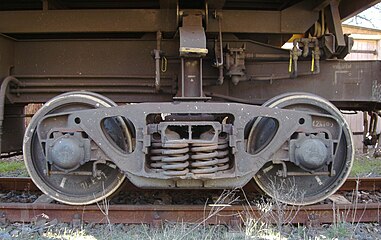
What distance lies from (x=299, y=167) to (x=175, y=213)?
1.37m

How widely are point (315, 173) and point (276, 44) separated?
1913 mm

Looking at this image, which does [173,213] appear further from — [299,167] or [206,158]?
[299,167]

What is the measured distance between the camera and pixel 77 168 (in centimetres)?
425

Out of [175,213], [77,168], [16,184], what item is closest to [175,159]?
[175,213]

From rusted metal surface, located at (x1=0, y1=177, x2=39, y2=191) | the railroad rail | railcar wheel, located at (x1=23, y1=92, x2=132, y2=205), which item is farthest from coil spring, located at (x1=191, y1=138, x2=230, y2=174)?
rusted metal surface, located at (x1=0, y1=177, x2=39, y2=191)

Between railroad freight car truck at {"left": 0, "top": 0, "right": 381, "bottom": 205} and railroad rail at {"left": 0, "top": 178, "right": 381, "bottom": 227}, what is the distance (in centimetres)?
14

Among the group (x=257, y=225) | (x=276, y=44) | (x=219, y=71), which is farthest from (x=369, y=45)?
(x=257, y=225)

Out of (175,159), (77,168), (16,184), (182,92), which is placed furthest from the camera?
(16,184)

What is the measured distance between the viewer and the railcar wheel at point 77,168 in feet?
14.0

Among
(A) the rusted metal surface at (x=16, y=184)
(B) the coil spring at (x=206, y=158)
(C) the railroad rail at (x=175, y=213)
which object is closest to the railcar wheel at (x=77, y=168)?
(C) the railroad rail at (x=175, y=213)

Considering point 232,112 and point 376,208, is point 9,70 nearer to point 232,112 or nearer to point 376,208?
point 232,112

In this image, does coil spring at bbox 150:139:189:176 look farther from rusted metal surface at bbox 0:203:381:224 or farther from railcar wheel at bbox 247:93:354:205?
railcar wheel at bbox 247:93:354:205

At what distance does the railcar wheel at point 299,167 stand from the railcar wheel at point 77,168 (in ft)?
4.65

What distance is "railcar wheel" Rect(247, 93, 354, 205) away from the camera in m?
4.27
